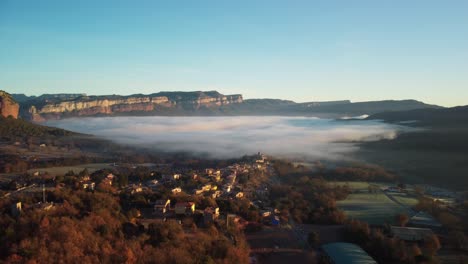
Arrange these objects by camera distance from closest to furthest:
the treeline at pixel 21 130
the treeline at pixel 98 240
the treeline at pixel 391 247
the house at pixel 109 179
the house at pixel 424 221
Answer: the treeline at pixel 98 240 → the treeline at pixel 391 247 → the house at pixel 424 221 → the house at pixel 109 179 → the treeline at pixel 21 130

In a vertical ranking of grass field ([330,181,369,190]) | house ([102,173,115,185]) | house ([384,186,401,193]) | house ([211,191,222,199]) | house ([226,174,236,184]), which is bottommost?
grass field ([330,181,369,190])

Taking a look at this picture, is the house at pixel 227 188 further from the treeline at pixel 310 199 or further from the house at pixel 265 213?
the house at pixel 265 213

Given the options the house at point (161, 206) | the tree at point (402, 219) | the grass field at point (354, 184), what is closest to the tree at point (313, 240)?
the tree at point (402, 219)

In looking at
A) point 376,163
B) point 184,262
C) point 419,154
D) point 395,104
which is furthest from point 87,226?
point 395,104

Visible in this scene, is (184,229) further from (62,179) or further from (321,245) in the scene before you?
(62,179)

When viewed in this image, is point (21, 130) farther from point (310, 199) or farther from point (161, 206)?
Answer: point (310, 199)

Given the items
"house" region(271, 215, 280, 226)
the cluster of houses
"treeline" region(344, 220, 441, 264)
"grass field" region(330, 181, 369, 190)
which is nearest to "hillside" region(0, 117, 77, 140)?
the cluster of houses

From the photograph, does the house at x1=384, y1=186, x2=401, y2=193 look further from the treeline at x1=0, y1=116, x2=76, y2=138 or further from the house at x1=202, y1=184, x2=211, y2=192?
the treeline at x1=0, y1=116, x2=76, y2=138
